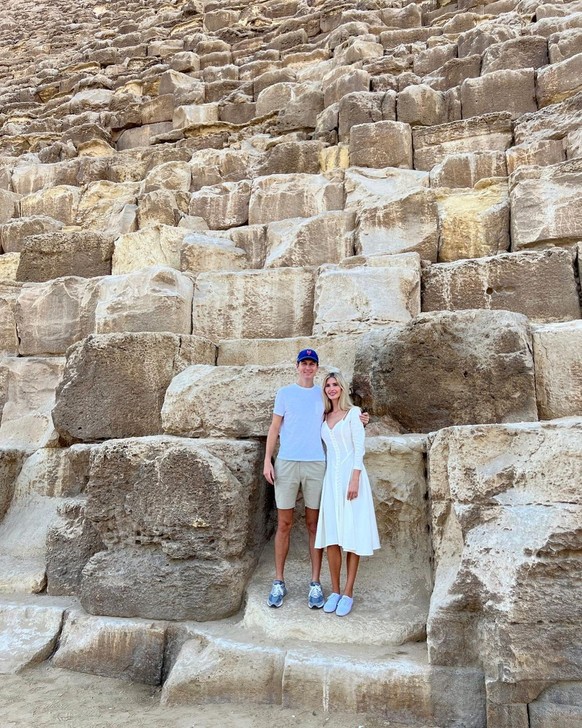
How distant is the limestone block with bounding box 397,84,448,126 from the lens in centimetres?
772

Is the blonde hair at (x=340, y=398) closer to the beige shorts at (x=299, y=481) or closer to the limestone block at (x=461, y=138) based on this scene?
the beige shorts at (x=299, y=481)

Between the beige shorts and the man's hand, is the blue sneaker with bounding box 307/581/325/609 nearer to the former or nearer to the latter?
the beige shorts

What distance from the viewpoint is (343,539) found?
301cm

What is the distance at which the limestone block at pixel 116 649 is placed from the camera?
3.04 meters

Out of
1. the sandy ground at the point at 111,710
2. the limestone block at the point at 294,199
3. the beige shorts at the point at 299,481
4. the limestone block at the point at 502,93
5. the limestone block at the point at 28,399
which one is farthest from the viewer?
the limestone block at the point at 502,93

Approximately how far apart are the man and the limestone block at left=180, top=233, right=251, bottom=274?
108 inches

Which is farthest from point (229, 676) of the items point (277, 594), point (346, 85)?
point (346, 85)

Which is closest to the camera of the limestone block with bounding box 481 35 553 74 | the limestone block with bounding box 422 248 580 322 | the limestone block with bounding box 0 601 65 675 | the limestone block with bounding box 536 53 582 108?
the limestone block with bounding box 0 601 65 675

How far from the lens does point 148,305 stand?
4.90m

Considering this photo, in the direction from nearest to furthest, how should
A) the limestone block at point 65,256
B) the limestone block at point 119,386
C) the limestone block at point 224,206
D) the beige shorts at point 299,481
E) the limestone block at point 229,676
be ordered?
the limestone block at point 229,676, the beige shorts at point 299,481, the limestone block at point 119,386, the limestone block at point 65,256, the limestone block at point 224,206

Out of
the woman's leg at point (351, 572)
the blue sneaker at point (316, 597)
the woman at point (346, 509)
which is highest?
the woman at point (346, 509)

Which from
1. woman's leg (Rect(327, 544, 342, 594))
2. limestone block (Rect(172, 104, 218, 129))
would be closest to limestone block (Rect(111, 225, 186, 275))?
woman's leg (Rect(327, 544, 342, 594))

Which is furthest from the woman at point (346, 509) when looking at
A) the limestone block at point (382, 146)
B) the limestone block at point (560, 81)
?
the limestone block at point (560, 81)

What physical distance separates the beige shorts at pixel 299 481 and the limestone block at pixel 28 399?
2.22 metres
